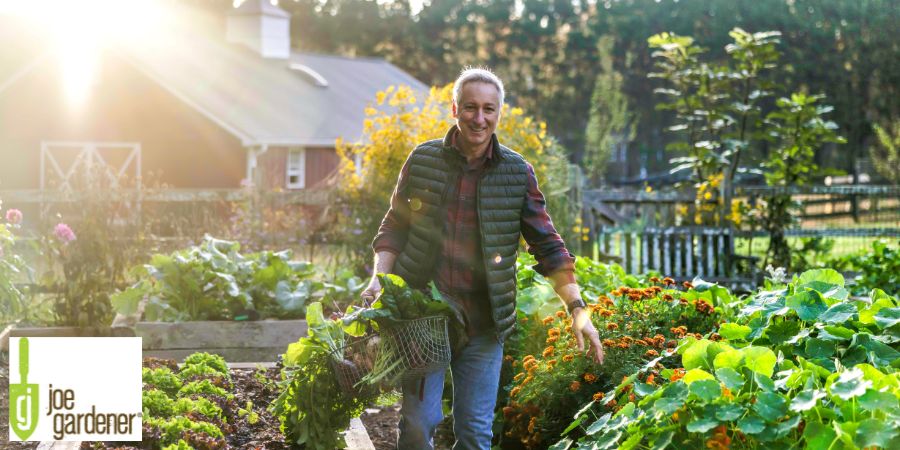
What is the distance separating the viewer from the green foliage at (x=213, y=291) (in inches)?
304

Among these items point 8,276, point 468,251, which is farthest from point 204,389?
point 8,276

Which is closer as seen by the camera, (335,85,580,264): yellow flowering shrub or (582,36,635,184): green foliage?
(335,85,580,264): yellow flowering shrub

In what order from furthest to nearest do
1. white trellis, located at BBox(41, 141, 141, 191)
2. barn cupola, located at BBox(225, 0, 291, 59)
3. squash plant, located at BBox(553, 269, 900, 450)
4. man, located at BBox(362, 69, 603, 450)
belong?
barn cupola, located at BBox(225, 0, 291, 59) → white trellis, located at BBox(41, 141, 141, 191) → man, located at BBox(362, 69, 603, 450) → squash plant, located at BBox(553, 269, 900, 450)

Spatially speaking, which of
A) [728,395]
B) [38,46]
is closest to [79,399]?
[728,395]

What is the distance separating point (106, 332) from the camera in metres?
7.85

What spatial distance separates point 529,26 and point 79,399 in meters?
58.4

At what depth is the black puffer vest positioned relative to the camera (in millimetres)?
4285

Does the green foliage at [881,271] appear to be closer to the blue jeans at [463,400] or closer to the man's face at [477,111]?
the blue jeans at [463,400]

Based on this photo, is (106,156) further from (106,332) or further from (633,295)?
(633,295)

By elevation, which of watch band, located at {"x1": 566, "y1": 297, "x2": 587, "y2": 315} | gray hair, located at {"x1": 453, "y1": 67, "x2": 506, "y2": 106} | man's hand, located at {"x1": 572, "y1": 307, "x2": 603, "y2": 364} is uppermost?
gray hair, located at {"x1": 453, "y1": 67, "x2": 506, "y2": 106}

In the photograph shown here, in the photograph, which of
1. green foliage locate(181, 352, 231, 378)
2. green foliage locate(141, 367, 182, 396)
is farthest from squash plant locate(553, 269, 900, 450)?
green foliage locate(181, 352, 231, 378)

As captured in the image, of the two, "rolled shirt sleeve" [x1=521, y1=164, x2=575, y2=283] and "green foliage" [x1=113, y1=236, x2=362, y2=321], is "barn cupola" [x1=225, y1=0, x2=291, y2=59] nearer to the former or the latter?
"green foliage" [x1=113, y1=236, x2=362, y2=321]

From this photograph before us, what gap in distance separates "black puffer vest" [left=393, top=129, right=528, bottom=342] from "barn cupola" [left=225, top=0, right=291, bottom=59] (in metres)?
29.8

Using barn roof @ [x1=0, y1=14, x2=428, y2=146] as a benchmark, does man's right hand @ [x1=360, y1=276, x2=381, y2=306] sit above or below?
below
